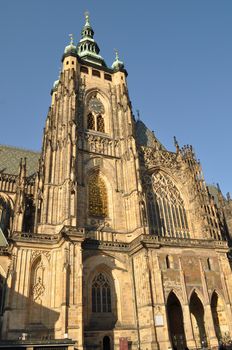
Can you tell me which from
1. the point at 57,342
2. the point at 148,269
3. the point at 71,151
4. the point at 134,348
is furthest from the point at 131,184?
the point at 57,342

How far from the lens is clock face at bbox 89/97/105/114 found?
1373 inches

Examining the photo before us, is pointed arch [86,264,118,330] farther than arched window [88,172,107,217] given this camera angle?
No

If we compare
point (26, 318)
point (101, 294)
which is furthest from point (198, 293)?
point (26, 318)

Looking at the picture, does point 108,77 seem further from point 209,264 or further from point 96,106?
point 209,264

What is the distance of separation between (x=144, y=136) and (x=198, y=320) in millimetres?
20435

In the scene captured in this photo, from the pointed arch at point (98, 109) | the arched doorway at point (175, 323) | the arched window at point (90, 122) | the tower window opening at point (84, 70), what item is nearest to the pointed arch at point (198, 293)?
the arched doorway at point (175, 323)

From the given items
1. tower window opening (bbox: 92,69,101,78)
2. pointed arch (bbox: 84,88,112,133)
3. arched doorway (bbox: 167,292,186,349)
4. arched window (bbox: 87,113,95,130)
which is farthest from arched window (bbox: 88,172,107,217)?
tower window opening (bbox: 92,69,101,78)

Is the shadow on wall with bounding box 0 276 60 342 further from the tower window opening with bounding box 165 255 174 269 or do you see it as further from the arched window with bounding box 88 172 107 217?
the arched window with bounding box 88 172 107 217

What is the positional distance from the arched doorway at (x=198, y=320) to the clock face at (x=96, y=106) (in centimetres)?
2046

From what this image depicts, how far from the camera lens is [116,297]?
2448cm

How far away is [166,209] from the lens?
105ft

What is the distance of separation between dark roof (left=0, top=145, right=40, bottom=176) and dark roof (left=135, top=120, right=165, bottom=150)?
12756mm

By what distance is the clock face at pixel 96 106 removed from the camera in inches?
1373

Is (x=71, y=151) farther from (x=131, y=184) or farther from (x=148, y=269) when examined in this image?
(x=148, y=269)
